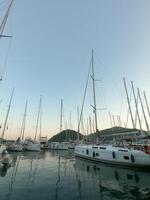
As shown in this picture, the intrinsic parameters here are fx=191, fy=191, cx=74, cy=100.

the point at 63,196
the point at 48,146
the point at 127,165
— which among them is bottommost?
the point at 63,196

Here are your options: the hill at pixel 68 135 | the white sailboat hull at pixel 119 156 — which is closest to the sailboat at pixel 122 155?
the white sailboat hull at pixel 119 156

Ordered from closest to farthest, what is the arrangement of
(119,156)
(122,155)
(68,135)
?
(122,155) < (119,156) < (68,135)

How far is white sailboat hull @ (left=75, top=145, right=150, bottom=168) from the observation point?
91.2 ft

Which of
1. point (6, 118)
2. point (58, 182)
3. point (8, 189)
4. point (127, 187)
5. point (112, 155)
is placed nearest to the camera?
point (8, 189)

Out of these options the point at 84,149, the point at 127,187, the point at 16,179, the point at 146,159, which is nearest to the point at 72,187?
the point at 127,187

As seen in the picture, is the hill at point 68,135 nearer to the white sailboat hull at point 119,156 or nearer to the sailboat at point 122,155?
the white sailboat hull at point 119,156

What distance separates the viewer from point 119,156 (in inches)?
1216

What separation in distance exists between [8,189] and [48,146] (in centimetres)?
7255

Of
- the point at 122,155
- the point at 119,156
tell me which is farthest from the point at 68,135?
the point at 122,155

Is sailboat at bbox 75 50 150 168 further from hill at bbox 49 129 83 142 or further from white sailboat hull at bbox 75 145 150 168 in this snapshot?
hill at bbox 49 129 83 142

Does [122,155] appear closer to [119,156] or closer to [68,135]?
[119,156]

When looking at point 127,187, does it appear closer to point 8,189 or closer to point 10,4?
point 8,189

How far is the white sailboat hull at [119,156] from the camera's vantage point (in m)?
27.8

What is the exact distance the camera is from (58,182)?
774 inches
